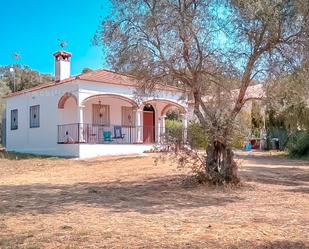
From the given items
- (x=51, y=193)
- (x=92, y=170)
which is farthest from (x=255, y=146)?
(x=51, y=193)

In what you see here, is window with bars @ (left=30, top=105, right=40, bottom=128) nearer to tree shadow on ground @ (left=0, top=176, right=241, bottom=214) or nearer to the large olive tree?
tree shadow on ground @ (left=0, top=176, right=241, bottom=214)

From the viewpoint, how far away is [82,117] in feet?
82.6

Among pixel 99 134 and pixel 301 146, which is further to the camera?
pixel 99 134

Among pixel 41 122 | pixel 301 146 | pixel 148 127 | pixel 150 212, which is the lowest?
pixel 150 212

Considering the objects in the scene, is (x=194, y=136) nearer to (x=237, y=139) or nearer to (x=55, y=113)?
(x=237, y=139)

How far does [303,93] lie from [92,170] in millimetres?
9188

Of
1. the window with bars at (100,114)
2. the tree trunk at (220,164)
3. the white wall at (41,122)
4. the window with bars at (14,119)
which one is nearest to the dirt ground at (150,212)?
the tree trunk at (220,164)

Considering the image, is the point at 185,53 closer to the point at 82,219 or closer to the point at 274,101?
the point at 274,101

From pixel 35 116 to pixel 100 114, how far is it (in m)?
4.24

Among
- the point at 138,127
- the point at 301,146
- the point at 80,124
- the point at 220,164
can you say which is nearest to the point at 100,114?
the point at 138,127

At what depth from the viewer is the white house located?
2452 centimetres

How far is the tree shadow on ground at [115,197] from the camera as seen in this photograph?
945 centimetres

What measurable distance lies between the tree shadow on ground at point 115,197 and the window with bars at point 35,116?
15.2 m

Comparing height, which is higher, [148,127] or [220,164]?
[148,127]
